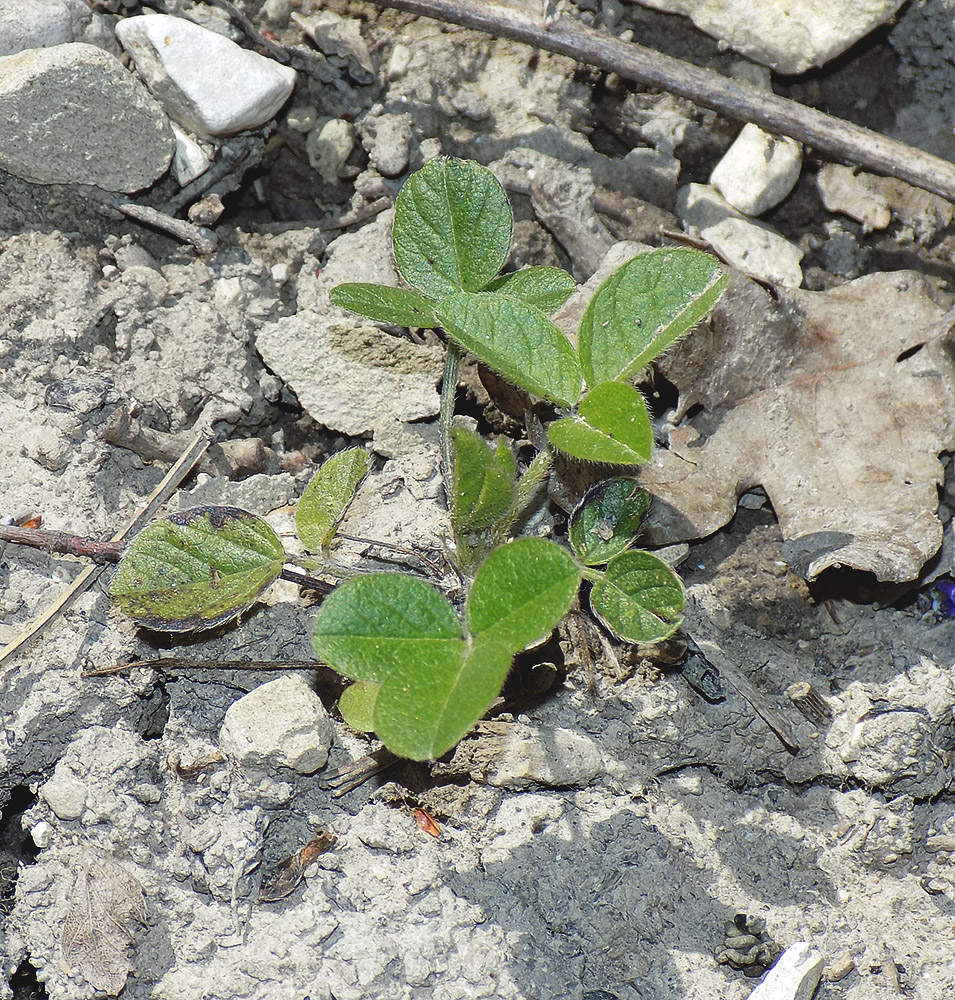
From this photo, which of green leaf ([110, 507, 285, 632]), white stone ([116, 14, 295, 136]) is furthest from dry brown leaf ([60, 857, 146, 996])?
white stone ([116, 14, 295, 136])

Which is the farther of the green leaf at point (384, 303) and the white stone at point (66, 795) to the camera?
the green leaf at point (384, 303)

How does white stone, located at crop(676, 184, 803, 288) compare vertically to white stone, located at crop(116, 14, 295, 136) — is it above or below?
below

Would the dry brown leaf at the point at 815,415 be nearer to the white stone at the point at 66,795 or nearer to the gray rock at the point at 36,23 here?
the white stone at the point at 66,795

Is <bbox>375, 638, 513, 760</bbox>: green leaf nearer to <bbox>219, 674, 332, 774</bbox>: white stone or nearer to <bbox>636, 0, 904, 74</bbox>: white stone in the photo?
<bbox>219, 674, 332, 774</bbox>: white stone

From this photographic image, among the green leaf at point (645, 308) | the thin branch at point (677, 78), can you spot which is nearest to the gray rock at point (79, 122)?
the thin branch at point (677, 78)

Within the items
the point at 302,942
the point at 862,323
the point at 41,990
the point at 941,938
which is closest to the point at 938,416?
the point at 862,323

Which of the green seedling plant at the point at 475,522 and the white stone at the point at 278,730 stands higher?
the green seedling plant at the point at 475,522
